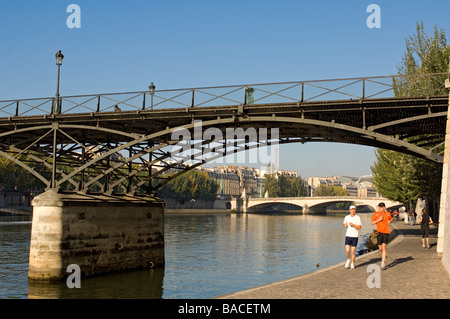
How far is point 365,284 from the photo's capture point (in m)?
14.7

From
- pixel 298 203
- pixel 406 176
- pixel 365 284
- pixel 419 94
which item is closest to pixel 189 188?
pixel 298 203

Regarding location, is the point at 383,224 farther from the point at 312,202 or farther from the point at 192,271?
the point at 312,202

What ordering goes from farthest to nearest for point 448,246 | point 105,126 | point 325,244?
point 325,244, point 105,126, point 448,246

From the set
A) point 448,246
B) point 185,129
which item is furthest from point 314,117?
point 448,246

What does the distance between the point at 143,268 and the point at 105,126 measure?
731 centimetres

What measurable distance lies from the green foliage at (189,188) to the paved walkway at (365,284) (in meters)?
116

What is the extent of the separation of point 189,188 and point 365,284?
13281 centimetres

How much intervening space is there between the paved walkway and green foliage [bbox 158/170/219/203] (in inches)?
4559

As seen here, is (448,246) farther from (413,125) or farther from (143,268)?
(143,268)

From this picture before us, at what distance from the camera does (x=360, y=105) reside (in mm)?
22062

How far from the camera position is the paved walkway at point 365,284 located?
13164 millimetres

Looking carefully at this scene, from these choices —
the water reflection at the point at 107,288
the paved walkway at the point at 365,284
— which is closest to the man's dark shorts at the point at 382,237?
the paved walkway at the point at 365,284

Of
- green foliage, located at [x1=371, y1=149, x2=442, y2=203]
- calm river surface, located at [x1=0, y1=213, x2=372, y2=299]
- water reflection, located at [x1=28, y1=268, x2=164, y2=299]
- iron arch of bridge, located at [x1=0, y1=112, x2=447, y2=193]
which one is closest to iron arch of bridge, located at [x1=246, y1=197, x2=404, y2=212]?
green foliage, located at [x1=371, y1=149, x2=442, y2=203]
